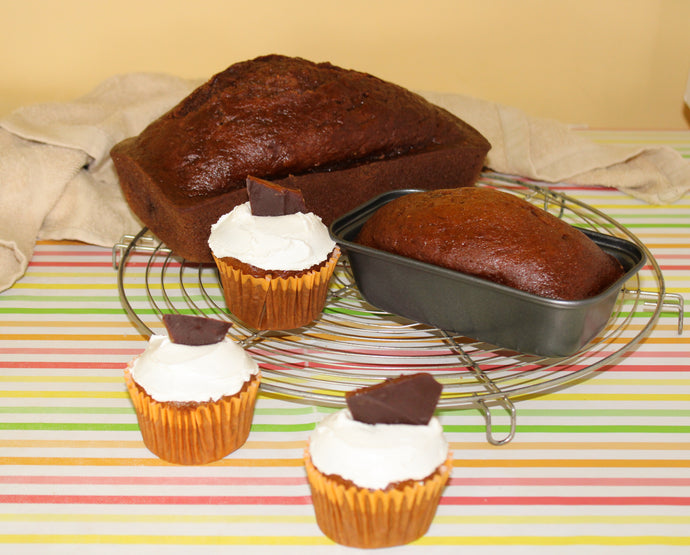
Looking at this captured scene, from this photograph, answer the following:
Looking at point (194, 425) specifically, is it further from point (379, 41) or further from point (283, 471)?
point (379, 41)

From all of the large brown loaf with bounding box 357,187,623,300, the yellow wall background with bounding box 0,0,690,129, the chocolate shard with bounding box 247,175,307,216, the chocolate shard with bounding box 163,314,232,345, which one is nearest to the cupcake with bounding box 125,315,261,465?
the chocolate shard with bounding box 163,314,232,345

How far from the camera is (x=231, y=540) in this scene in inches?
47.3

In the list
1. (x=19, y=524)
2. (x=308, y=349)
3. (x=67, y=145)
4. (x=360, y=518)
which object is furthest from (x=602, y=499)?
(x=67, y=145)

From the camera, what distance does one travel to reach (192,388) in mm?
1255

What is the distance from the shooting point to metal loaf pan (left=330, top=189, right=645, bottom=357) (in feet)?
4.62

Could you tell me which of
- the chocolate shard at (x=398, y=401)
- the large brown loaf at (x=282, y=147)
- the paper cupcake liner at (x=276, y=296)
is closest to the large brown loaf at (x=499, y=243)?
the paper cupcake liner at (x=276, y=296)

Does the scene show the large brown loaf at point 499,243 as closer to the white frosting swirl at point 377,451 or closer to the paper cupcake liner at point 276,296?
the paper cupcake liner at point 276,296

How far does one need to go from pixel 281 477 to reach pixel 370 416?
10.9 inches

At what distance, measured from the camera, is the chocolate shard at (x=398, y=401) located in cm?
111

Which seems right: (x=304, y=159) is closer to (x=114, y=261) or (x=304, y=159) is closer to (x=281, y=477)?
(x=114, y=261)

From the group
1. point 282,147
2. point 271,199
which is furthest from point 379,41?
point 271,199

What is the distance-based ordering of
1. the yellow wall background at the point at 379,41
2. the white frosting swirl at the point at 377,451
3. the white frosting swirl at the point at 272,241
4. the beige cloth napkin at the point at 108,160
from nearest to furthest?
the white frosting swirl at the point at 377,451 → the white frosting swirl at the point at 272,241 → the beige cloth napkin at the point at 108,160 → the yellow wall background at the point at 379,41

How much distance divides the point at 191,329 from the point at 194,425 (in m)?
0.15

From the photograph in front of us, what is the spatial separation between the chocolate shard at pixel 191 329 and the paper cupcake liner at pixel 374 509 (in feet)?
0.85
